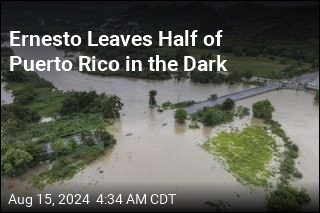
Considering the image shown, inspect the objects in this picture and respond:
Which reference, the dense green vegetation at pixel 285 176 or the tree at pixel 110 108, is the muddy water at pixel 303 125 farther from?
the tree at pixel 110 108

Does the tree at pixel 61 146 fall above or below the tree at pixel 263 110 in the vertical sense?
below

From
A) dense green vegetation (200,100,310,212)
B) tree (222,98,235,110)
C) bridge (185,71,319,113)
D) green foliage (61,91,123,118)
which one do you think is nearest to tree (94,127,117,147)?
green foliage (61,91,123,118)

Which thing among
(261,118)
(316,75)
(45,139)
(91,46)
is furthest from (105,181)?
(91,46)

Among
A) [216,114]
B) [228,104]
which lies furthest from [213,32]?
[216,114]

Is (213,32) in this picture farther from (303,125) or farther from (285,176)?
(285,176)

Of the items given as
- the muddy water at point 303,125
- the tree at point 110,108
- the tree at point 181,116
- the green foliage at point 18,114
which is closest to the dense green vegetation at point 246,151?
the muddy water at point 303,125

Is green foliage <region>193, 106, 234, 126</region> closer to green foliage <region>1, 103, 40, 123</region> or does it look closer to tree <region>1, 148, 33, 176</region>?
green foliage <region>1, 103, 40, 123</region>

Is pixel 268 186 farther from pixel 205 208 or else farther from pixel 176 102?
pixel 176 102
